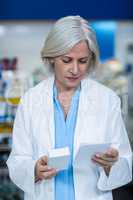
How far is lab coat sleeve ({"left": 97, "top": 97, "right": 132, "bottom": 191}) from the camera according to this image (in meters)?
1.63

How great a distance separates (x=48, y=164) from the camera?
1.53 meters

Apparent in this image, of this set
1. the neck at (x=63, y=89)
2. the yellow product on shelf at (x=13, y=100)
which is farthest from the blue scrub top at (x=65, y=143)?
the yellow product on shelf at (x=13, y=100)

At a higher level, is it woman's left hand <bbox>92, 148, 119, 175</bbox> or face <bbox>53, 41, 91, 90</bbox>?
face <bbox>53, 41, 91, 90</bbox>

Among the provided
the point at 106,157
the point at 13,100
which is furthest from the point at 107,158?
the point at 13,100

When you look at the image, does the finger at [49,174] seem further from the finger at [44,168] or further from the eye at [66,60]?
the eye at [66,60]

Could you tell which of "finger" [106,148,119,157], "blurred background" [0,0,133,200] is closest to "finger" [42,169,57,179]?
"finger" [106,148,119,157]

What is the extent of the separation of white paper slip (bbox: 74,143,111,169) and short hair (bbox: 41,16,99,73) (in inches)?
15.0

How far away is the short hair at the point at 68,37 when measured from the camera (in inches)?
61.5

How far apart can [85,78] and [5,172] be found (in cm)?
165

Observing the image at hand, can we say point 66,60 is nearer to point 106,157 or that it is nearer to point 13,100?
point 106,157

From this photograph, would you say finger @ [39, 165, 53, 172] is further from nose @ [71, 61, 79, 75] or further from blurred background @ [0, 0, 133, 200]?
blurred background @ [0, 0, 133, 200]

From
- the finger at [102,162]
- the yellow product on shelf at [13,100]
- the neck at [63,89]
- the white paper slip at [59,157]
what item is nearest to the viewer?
the white paper slip at [59,157]

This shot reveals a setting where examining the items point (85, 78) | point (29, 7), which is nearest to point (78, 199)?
point (85, 78)

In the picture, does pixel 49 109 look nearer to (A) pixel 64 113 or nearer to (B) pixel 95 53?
(A) pixel 64 113
